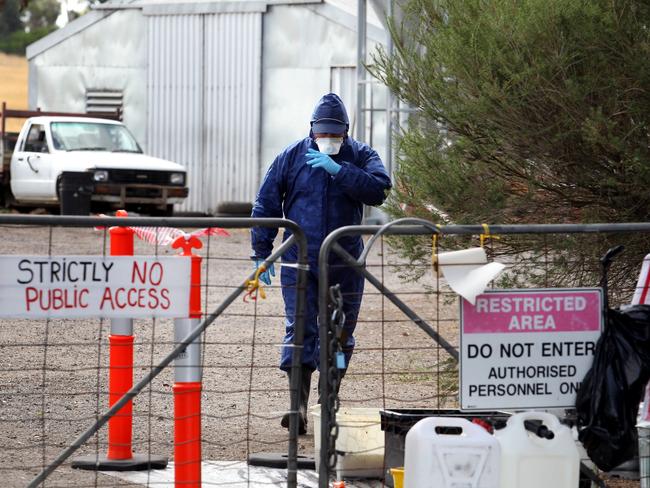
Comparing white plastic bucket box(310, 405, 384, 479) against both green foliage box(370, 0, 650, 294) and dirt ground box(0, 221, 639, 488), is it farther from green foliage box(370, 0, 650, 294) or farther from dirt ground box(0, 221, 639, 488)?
green foliage box(370, 0, 650, 294)

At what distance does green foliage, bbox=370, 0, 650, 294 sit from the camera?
21.7 feet

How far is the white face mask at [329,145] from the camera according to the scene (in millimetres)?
7223

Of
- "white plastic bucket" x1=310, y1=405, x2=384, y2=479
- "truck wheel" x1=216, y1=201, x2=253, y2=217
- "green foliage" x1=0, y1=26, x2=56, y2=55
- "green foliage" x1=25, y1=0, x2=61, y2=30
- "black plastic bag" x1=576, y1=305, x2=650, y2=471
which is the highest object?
"green foliage" x1=25, y1=0, x2=61, y2=30

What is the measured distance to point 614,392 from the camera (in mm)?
5262

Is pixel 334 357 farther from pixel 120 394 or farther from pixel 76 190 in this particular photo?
pixel 76 190

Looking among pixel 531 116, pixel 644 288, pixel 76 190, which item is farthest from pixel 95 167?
pixel 644 288

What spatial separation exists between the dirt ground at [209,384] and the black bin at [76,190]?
777cm

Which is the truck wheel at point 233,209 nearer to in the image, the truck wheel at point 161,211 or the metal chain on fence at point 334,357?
the truck wheel at point 161,211

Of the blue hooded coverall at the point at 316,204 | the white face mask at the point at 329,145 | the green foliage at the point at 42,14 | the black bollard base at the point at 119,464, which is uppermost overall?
the green foliage at the point at 42,14

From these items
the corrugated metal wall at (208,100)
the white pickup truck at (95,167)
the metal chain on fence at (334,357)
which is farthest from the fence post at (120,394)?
the corrugated metal wall at (208,100)

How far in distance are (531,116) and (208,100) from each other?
2056cm

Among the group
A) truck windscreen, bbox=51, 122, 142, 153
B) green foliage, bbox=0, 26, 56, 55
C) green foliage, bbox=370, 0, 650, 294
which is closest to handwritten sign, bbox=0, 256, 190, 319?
green foliage, bbox=370, 0, 650, 294

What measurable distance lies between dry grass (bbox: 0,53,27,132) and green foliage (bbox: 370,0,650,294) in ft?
146

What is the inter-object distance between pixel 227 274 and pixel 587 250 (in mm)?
9589
